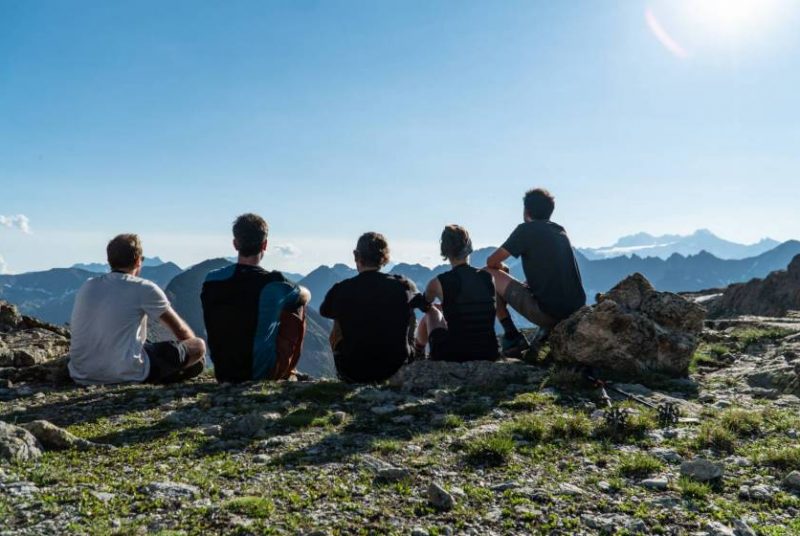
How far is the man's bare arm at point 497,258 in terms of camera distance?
12719 millimetres

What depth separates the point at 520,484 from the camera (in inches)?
221

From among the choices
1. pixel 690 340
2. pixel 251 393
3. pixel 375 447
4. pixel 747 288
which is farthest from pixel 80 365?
pixel 747 288

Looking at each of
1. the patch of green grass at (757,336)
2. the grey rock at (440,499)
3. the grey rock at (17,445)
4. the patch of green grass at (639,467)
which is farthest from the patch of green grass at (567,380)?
the grey rock at (17,445)

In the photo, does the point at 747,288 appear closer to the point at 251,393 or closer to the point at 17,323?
the point at 251,393

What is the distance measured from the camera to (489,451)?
6387 millimetres

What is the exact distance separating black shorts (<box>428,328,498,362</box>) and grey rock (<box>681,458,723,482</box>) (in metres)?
5.54

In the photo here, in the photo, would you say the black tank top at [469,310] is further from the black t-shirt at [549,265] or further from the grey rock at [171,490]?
the grey rock at [171,490]

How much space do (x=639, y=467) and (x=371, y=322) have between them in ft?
19.1

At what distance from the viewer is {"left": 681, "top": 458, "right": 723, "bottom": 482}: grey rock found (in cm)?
575

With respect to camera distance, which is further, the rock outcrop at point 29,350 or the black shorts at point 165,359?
the rock outcrop at point 29,350

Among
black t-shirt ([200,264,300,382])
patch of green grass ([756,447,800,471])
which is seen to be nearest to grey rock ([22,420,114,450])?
black t-shirt ([200,264,300,382])

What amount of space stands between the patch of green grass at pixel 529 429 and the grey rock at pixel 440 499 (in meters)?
2.39

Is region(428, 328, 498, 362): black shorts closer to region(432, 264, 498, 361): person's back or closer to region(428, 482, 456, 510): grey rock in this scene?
region(432, 264, 498, 361): person's back

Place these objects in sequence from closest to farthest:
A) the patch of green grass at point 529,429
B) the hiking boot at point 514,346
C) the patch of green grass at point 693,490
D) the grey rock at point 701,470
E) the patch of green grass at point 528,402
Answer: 1. the patch of green grass at point 693,490
2. the grey rock at point 701,470
3. the patch of green grass at point 529,429
4. the patch of green grass at point 528,402
5. the hiking boot at point 514,346
